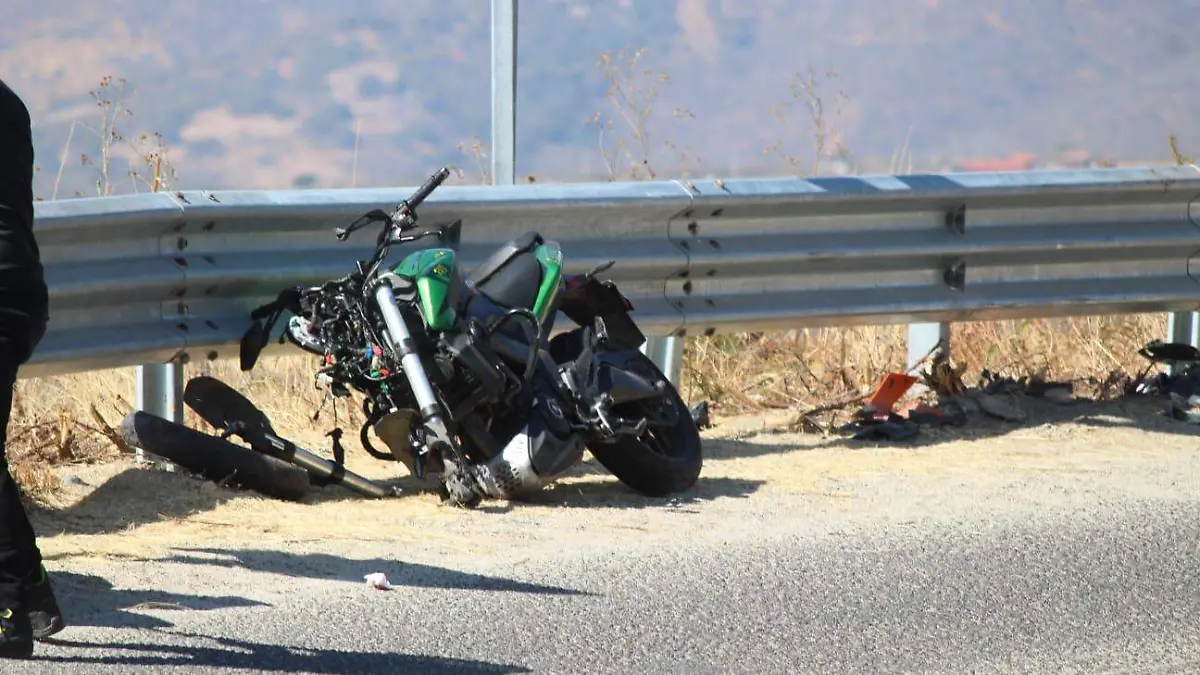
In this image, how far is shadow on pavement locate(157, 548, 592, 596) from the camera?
20.9 ft

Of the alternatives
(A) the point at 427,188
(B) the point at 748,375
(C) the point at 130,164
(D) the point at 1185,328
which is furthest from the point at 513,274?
(D) the point at 1185,328

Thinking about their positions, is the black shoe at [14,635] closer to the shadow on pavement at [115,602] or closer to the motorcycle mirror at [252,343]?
the shadow on pavement at [115,602]

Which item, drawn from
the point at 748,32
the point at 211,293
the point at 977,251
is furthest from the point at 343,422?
the point at 748,32

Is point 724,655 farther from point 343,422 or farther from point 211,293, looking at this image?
point 343,422

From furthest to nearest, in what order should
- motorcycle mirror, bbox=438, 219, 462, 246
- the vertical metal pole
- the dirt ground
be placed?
the vertical metal pole → motorcycle mirror, bbox=438, 219, 462, 246 → the dirt ground

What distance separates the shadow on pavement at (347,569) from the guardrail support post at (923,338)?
442 centimetres

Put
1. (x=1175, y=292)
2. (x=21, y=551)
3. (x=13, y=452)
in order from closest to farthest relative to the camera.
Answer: (x=21, y=551)
(x=13, y=452)
(x=1175, y=292)

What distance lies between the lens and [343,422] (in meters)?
9.69

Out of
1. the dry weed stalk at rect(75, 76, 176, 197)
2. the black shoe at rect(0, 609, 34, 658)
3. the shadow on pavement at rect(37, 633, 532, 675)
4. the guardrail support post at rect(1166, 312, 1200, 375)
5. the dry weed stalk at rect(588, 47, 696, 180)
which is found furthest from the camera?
the dry weed stalk at rect(588, 47, 696, 180)

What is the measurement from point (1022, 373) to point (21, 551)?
293 inches

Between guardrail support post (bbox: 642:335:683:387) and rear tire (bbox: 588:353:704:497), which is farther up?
guardrail support post (bbox: 642:335:683:387)

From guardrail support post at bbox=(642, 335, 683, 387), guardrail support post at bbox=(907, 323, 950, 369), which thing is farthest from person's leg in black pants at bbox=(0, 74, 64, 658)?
guardrail support post at bbox=(907, 323, 950, 369)

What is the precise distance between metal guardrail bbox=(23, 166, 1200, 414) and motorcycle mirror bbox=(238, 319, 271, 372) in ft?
0.60

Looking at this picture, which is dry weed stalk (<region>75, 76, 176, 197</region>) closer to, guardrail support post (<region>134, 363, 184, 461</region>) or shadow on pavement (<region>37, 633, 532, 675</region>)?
guardrail support post (<region>134, 363, 184, 461</region>)
